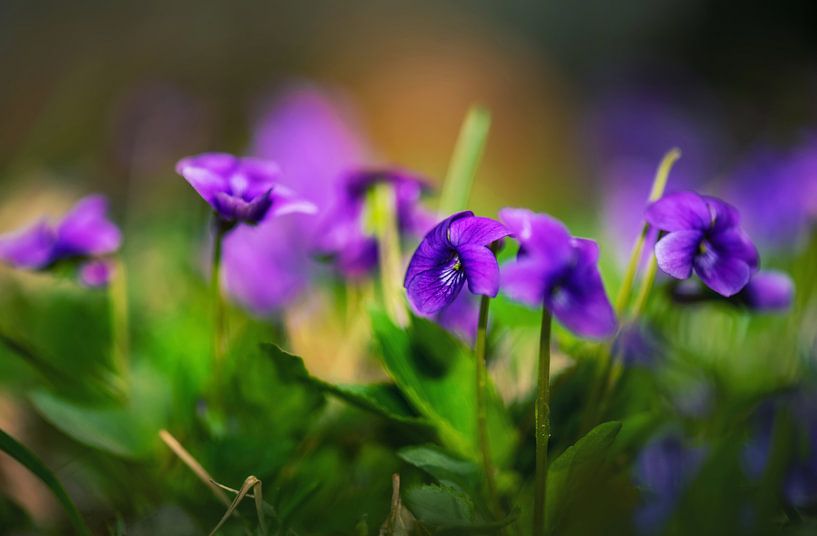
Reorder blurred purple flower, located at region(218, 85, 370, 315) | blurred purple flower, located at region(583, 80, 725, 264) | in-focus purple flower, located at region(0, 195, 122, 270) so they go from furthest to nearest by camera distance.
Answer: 1. blurred purple flower, located at region(583, 80, 725, 264)
2. blurred purple flower, located at region(218, 85, 370, 315)
3. in-focus purple flower, located at region(0, 195, 122, 270)

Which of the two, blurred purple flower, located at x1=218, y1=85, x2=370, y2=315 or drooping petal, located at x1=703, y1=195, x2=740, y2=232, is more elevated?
drooping petal, located at x1=703, y1=195, x2=740, y2=232

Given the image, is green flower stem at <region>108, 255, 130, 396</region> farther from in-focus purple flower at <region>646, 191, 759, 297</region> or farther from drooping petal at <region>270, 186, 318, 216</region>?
in-focus purple flower at <region>646, 191, 759, 297</region>

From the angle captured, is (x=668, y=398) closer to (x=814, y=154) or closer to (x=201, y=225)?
(x=814, y=154)

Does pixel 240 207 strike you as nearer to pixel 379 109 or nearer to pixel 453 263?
pixel 453 263


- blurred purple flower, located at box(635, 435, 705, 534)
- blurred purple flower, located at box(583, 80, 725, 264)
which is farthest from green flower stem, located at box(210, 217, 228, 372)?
blurred purple flower, located at box(583, 80, 725, 264)

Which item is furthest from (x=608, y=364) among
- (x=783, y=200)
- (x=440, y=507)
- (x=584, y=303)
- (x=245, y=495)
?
(x=783, y=200)

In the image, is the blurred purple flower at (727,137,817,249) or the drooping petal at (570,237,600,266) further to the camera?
the blurred purple flower at (727,137,817,249)

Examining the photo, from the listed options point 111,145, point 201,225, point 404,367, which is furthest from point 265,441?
point 111,145
